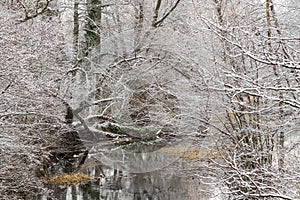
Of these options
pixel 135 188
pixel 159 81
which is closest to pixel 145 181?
pixel 135 188

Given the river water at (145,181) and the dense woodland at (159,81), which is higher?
the dense woodland at (159,81)

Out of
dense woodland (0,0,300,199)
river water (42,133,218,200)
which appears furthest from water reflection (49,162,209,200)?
dense woodland (0,0,300,199)

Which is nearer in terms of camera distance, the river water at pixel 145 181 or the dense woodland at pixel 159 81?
the dense woodland at pixel 159 81

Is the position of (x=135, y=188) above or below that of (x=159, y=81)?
below

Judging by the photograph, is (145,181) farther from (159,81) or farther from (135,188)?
(159,81)

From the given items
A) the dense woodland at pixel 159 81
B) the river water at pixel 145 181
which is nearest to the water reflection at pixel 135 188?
the river water at pixel 145 181

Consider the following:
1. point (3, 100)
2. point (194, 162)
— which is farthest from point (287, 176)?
point (194, 162)

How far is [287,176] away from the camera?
3691 millimetres

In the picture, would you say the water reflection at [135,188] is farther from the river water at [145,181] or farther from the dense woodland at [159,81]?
the dense woodland at [159,81]

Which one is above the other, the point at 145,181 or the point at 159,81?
the point at 159,81

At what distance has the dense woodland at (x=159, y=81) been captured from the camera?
154 inches

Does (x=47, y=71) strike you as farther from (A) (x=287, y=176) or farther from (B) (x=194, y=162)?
(A) (x=287, y=176)

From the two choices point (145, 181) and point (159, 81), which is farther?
point (145, 181)

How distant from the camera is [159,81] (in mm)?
9008
